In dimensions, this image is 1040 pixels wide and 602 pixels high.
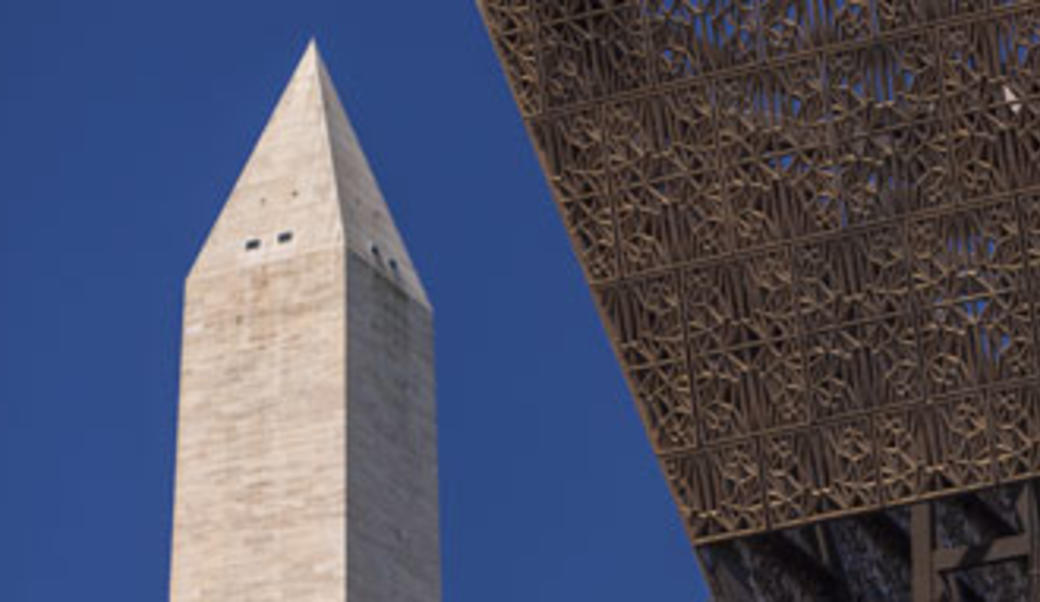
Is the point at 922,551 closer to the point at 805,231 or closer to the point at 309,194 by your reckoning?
the point at 805,231

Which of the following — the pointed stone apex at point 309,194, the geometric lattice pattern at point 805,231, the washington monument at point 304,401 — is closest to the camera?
the geometric lattice pattern at point 805,231

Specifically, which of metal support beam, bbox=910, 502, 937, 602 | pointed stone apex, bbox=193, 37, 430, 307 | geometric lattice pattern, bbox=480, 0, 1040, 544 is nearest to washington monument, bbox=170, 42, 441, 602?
pointed stone apex, bbox=193, 37, 430, 307

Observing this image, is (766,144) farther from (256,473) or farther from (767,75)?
(256,473)

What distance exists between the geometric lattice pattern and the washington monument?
6.50 meters

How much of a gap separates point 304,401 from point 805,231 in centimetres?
862

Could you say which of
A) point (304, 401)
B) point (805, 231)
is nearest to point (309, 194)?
point (304, 401)

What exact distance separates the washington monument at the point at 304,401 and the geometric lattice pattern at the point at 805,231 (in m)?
6.50

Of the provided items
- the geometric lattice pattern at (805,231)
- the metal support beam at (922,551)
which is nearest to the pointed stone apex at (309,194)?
the geometric lattice pattern at (805,231)

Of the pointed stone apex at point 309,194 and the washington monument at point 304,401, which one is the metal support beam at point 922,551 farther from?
the pointed stone apex at point 309,194

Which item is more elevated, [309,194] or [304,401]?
[309,194]

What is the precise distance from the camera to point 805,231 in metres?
26.7

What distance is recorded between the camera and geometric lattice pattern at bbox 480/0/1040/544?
85.9 feet

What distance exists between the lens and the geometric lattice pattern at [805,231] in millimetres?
26188

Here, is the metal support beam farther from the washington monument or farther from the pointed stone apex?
the pointed stone apex
